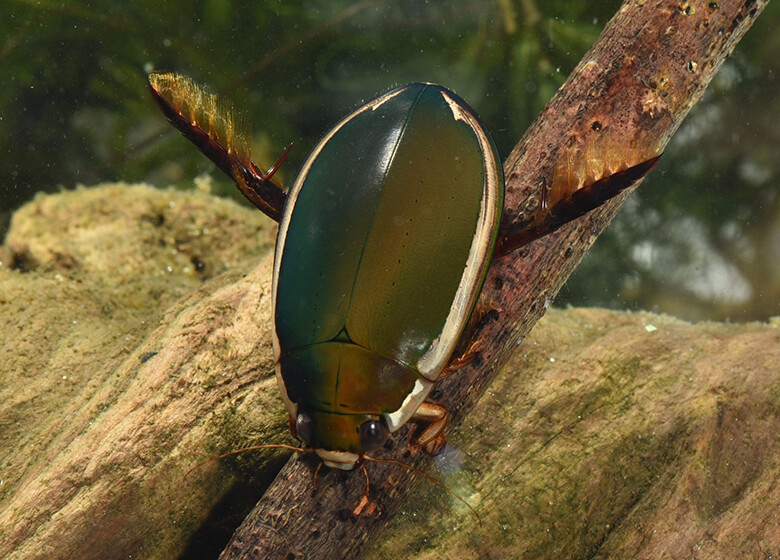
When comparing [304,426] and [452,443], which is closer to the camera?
[304,426]

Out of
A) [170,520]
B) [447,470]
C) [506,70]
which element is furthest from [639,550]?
[506,70]

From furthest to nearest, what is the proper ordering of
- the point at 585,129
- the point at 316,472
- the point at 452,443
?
1. the point at 452,443
2. the point at 585,129
3. the point at 316,472

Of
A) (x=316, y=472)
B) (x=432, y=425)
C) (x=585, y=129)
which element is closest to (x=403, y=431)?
(x=432, y=425)

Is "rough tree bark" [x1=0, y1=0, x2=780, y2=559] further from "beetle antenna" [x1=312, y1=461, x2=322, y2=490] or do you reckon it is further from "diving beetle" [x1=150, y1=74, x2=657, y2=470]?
"diving beetle" [x1=150, y1=74, x2=657, y2=470]

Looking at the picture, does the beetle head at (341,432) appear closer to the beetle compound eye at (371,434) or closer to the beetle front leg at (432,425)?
the beetle compound eye at (371,434)

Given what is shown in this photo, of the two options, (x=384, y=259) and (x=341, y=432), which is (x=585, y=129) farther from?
(x=341, y=432)

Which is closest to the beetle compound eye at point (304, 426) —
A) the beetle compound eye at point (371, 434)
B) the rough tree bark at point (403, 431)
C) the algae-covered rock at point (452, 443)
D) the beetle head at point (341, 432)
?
the beetle head at point (341, 432)

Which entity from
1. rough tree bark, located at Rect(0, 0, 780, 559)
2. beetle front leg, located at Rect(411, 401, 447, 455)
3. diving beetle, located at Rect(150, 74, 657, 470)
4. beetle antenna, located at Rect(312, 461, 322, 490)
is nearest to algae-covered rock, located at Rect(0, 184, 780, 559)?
rough tree bark, located at Rect(0, 0, 780, 559)

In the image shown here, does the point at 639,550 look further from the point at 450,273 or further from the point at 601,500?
the point at 450,273
